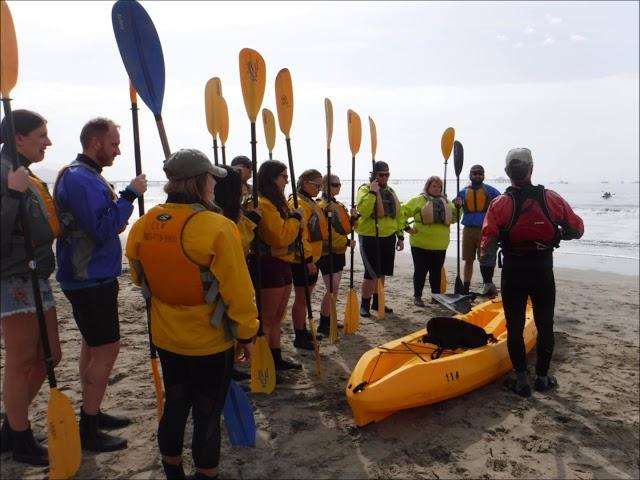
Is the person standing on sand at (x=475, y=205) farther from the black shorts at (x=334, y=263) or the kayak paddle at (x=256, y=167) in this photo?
the kayak paddle at (x=256, y=167)

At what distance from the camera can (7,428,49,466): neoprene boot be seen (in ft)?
8.13

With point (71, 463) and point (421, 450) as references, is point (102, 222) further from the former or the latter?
point (421, 450)

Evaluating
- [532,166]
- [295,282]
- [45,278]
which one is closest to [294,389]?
[295,282]

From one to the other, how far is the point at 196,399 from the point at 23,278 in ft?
3.50

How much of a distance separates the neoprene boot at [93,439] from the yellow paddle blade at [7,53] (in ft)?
5.71

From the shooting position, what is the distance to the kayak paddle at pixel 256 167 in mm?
3426

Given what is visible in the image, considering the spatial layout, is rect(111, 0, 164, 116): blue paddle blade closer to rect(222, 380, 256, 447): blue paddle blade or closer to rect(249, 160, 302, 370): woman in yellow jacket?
rect(249, 160, 302, 370): woman in yellow jacket

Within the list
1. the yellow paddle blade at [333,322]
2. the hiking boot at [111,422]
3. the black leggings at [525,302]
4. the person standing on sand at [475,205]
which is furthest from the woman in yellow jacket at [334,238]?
the hiking boot at [111,422]

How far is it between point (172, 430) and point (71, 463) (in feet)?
1.94

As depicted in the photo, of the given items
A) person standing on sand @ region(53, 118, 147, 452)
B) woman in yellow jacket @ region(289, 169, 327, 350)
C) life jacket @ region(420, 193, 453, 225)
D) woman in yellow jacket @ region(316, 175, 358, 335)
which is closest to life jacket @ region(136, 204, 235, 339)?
person standing on sand @ region(53, 118, 147, 452)

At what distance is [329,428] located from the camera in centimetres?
305

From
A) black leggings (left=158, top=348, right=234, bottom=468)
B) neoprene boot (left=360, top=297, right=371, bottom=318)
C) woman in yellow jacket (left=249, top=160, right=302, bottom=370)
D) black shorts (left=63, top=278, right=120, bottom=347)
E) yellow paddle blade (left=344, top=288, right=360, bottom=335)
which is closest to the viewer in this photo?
black leggings (left=158, top=348, right=234, bottom=468)

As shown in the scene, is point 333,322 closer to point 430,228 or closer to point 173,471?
point 430,228

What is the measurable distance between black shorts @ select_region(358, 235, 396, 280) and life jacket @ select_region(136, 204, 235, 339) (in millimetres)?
3681
